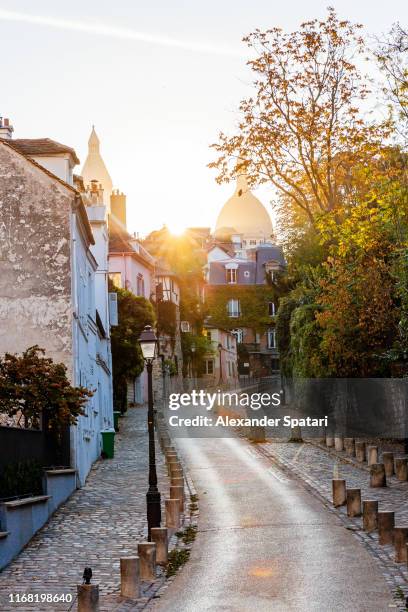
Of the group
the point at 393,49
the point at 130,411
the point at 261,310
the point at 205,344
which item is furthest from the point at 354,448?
Answer: the point at 261,310

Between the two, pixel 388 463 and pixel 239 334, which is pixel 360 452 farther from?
pixel 239 334

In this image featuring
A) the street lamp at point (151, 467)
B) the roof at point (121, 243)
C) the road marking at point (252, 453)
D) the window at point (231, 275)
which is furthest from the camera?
the window at point (231, 275)

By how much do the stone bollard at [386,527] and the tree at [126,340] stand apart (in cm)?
3116

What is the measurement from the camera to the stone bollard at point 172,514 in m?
18.0

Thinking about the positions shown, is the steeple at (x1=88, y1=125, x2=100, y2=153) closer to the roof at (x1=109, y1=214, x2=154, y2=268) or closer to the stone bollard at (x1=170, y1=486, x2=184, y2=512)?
the roof at (x1=109, y1=214, x2=154, y2=268)

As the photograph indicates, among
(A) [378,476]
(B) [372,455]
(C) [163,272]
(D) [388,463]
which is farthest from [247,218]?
(A) [378,476]

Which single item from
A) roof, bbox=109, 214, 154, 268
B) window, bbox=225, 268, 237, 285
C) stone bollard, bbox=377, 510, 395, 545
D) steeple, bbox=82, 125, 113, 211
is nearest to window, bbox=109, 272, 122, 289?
roof, bbox=109, 214, 154, 268

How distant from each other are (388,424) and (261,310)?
63474mm

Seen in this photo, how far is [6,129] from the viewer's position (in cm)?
2761

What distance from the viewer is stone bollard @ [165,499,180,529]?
18.0 meters

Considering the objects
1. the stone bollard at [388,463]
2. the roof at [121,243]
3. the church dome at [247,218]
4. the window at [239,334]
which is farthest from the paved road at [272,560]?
the church dome at [247,218]

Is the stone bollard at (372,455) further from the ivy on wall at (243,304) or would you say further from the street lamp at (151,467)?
the ivy on wall at (243,304)

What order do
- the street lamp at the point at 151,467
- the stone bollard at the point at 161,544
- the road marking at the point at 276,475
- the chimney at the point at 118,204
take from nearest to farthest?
the stone bollard at the point at 161,544
the street lamp at the point at 151,467
the road marking at the point at 276,475
the chimney at the point at 118,204

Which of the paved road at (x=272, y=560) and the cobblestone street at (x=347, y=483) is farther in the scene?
the cobblestone street at (x=347, y=483)
